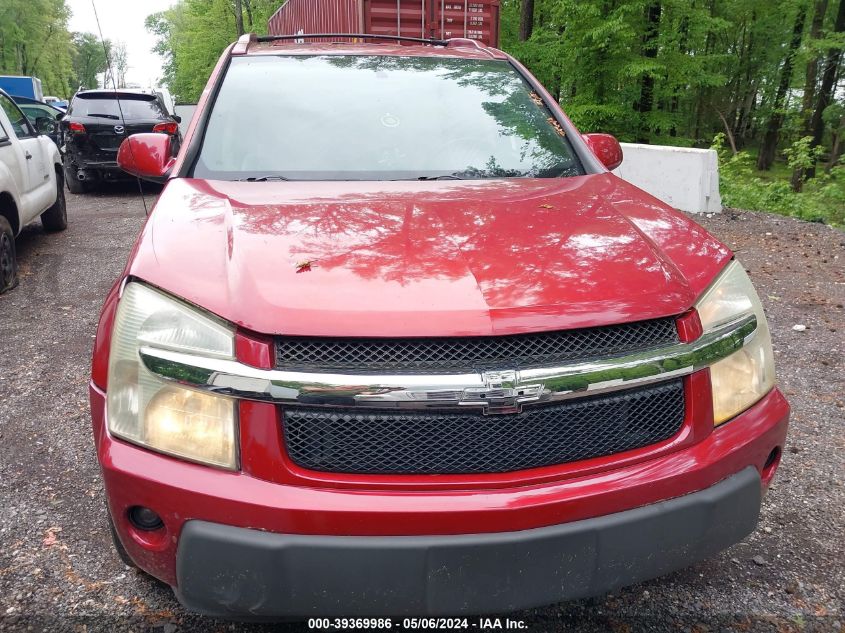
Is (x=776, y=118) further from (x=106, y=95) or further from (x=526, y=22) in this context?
(x=106, y=95)

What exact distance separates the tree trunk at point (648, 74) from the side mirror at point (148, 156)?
12672mm

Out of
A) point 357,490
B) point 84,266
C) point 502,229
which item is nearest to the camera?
point 357,490

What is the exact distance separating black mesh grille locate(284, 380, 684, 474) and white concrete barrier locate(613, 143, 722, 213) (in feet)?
26.4

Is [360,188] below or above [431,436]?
above

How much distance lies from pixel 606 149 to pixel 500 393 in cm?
200

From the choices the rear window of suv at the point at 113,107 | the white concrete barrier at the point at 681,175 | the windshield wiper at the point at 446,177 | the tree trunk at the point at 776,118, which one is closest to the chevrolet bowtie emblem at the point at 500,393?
the windshield wiper at the point at 446,177

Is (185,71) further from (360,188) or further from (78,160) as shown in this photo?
(360,188)

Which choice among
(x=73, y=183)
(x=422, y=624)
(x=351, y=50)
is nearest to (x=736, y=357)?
(x=422, y=624)

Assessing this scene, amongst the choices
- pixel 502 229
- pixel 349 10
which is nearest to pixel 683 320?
pixel 502 229

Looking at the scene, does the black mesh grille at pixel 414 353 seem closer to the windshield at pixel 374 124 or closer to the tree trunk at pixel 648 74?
the windshield at pixel 374 124

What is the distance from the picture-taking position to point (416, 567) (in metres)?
1.59

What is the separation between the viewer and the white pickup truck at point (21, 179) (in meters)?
6.07

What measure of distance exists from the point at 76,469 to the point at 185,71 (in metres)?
52.5

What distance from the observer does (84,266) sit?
7.00 meters
